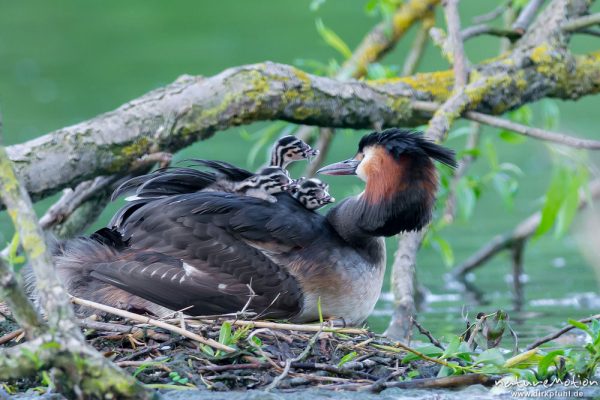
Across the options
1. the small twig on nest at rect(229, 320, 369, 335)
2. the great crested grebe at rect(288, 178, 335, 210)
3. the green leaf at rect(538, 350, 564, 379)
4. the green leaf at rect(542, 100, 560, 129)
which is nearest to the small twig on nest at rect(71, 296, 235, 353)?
the small twig on nest at rect(229, 320, 369, 335)

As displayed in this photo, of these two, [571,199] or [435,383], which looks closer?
[435,383]

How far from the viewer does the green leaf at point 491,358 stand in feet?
15.6

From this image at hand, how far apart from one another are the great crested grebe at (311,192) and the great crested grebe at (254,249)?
0.17 metres

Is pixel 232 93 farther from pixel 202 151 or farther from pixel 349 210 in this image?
pixel 202 151

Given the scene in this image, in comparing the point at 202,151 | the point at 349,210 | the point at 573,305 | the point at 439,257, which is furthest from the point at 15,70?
the point at 349,210

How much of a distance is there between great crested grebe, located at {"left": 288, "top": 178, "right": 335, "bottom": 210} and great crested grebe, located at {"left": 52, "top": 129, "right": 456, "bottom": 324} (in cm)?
17

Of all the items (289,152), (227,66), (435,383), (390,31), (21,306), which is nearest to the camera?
(21,306)

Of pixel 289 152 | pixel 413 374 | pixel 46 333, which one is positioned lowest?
pixel 413 374

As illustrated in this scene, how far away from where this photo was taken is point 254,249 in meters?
5.68

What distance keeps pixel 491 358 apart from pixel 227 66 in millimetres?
10791

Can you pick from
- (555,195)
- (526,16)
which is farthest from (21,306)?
(526,16)

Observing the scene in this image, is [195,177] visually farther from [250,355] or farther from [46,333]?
[46,333]

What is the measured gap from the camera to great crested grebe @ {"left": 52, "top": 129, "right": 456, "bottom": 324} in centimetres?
551

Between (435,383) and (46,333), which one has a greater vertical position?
(46,333)
